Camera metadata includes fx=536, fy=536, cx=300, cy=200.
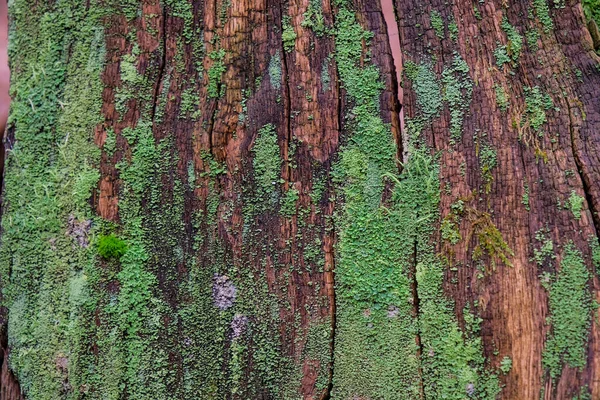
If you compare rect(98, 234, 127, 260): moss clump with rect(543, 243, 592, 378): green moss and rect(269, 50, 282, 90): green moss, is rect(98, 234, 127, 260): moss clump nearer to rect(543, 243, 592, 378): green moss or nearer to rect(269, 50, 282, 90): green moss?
rect(269, 50, 282, 90): green moss

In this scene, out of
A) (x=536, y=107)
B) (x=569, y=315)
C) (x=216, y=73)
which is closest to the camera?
(x=569, y=315)

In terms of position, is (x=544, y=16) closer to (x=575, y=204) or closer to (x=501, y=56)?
(x=501, y=56)

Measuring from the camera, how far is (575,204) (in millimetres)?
1471

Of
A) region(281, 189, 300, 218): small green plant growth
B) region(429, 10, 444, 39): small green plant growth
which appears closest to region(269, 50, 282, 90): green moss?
region(281, 189, 300, 218): small green plant growth

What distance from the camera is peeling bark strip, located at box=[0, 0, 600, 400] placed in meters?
1.48

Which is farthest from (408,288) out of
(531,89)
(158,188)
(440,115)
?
(158,188)

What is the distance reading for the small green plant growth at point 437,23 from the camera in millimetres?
1592

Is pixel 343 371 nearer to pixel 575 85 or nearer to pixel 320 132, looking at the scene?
pixel 320 132

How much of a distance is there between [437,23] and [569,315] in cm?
91

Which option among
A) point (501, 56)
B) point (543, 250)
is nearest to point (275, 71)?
point (501, 56)

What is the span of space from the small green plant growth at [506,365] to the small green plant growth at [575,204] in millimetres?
432

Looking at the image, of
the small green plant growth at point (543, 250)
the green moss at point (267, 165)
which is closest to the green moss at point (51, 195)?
the green moss at point (267, 165)

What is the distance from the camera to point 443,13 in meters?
1.60

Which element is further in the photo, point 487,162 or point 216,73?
point 216,73
